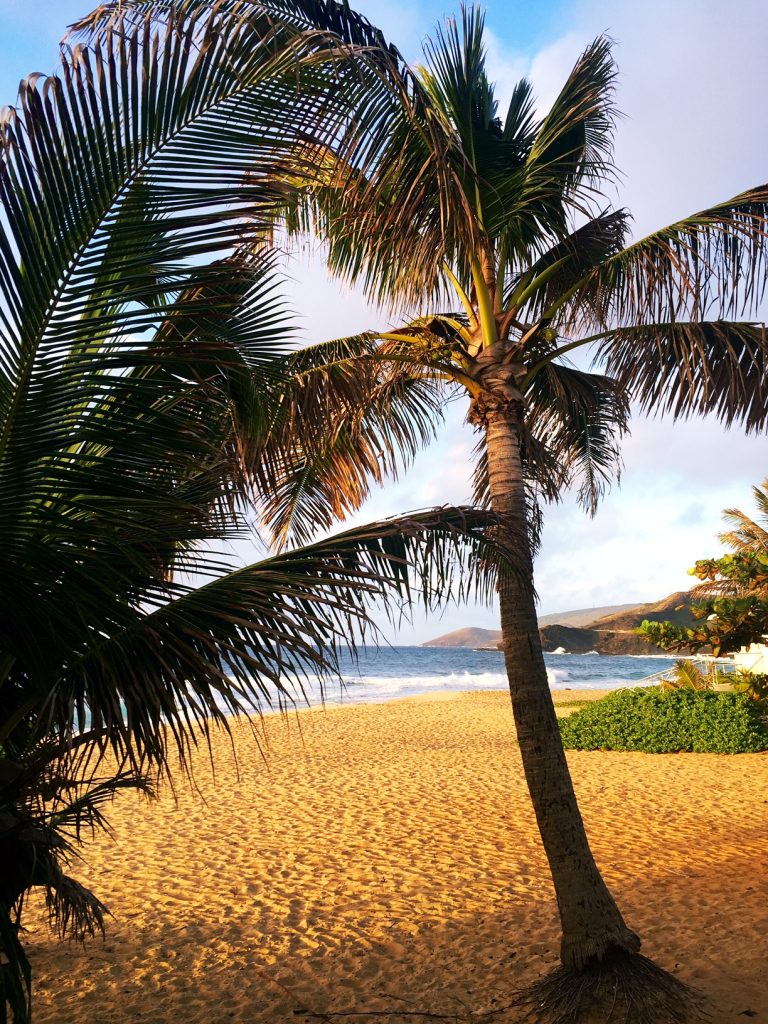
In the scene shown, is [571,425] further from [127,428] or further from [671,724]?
[671,724]

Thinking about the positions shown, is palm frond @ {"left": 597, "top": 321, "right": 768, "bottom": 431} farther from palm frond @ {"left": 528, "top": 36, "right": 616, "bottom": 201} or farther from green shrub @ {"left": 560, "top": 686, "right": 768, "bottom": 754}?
green shrub @ {"left": 560, "top": 686, "right": 768, "bottom": 754}

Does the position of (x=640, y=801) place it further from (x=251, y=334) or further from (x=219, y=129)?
(x=219, y=129)

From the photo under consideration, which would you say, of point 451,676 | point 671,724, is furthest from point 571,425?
point 451,676

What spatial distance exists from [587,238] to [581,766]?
10.1 m

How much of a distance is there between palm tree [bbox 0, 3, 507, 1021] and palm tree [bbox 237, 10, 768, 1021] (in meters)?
1.53

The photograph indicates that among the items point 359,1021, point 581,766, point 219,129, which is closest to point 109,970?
point 359,1021

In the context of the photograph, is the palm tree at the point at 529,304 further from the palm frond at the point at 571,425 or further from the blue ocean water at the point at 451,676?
the blue ocean water at the point at 451,676

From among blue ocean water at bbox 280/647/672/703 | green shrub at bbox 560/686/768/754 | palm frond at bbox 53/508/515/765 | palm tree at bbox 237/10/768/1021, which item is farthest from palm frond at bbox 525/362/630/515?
blue ocean water at bbox 280/647/672/703

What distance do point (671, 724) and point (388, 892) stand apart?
872cm

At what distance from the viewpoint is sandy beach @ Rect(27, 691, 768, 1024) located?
5070 mm

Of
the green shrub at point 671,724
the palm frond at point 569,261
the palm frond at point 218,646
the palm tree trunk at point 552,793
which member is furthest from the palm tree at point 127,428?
the green shrub at point 671,724

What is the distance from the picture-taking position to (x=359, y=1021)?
4.72 meters

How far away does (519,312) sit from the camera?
552 centimetres

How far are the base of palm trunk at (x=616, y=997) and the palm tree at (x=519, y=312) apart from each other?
0.04 feet
